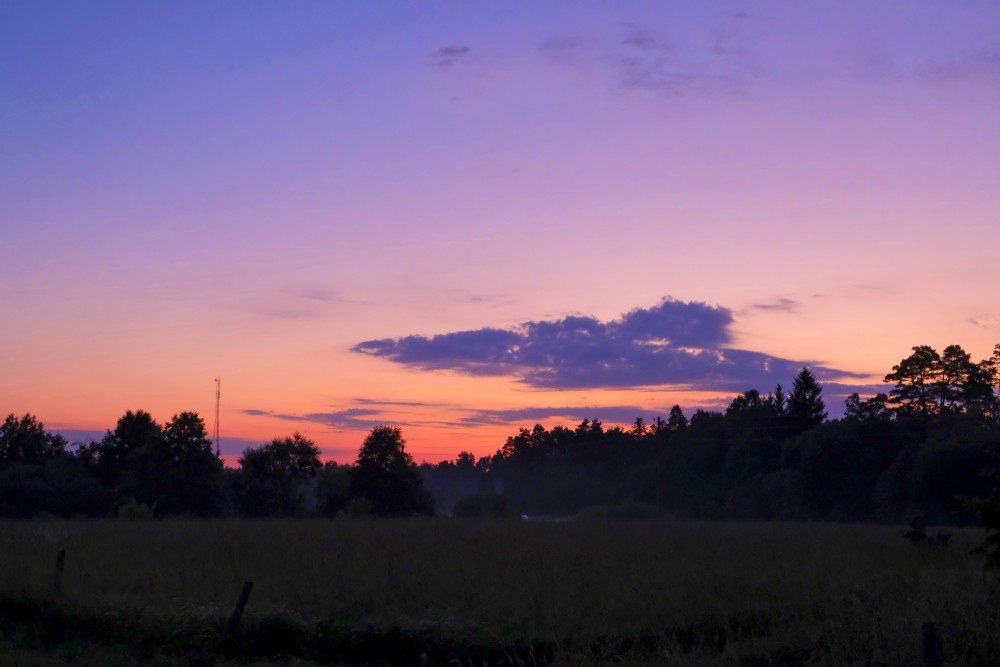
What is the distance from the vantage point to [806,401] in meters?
73.6

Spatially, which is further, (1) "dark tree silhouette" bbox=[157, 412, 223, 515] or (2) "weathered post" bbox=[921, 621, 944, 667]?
(1) "dark tree silhouette" bbox=[157, 412, 223, 515]

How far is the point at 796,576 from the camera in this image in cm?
1543

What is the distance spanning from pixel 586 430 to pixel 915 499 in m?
→ 78.7

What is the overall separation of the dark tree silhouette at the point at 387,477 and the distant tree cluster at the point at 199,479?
0.20 ft

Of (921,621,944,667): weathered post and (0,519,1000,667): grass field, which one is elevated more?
(921,621,944,667): weathered post

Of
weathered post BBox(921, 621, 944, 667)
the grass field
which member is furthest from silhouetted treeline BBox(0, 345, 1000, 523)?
weathered post BBox(921, 621, 944, 667)

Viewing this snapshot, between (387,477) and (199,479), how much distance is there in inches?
419

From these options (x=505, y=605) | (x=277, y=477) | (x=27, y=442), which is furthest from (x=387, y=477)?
(x=505, y=605)

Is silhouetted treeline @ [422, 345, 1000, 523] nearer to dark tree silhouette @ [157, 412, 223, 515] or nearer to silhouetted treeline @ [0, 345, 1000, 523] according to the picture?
silhouetted treeline @ [0, 345, 1000, 523]

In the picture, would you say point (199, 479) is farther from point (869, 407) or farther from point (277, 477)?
point (869, 407)

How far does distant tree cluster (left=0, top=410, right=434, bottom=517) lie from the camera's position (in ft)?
154

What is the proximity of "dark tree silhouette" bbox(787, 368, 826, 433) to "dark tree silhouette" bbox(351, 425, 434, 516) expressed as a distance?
32898 millimetres

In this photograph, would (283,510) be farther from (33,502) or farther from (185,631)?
(185,631)

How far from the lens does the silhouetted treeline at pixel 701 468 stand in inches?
1829
